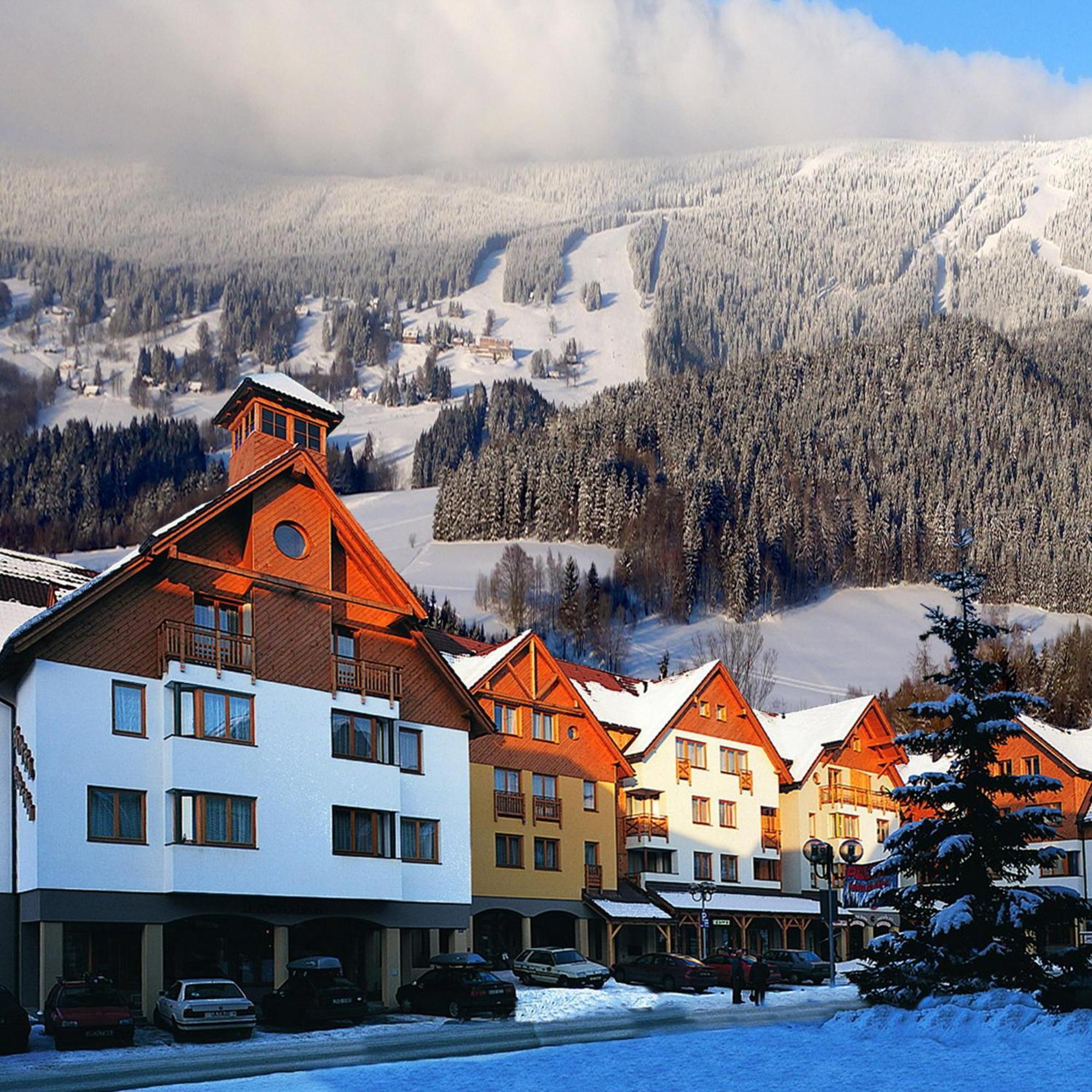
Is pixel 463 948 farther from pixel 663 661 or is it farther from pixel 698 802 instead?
pixel 663 661

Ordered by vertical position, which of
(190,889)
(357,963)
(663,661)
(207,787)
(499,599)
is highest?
(499,599)

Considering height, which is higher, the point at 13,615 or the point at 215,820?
the point at 13,615

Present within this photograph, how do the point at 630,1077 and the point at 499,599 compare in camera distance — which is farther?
the point at 499,599

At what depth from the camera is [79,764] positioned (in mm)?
41594

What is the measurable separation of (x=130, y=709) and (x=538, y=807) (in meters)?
24.7

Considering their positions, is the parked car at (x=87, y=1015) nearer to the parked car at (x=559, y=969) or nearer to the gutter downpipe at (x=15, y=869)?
the gutter downpipe at (x=15, y=869)

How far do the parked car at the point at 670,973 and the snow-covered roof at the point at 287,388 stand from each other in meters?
25.0

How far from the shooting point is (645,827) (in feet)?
227

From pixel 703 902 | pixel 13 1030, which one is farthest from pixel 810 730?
pixel 13 1030

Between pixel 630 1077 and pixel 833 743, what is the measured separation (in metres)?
59.4

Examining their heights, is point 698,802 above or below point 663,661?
below

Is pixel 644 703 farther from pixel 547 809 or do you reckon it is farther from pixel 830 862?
pixel 830 862

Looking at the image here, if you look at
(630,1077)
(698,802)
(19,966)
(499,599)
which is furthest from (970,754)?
(499,599)

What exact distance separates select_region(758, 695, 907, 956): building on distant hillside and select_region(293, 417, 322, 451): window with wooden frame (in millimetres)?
38548
